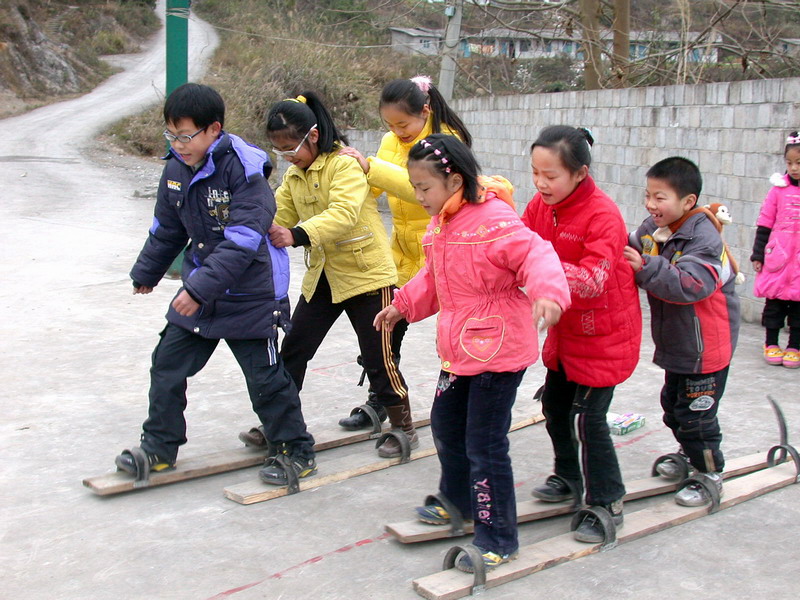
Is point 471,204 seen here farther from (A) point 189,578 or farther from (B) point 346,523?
(A) point 189,578

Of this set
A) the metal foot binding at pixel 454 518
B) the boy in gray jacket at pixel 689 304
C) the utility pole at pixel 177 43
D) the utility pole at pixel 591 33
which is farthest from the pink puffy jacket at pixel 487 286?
the utility pole at pixel 591 33

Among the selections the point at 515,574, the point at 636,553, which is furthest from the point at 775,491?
the point at 515,574

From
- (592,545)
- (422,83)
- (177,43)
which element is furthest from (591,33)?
(592,545)

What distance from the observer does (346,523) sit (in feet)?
11.6

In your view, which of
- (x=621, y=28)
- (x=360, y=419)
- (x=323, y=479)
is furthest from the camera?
(x=621, y=28)

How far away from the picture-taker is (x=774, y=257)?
6.19 metres

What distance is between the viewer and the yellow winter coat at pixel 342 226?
13.1 ft

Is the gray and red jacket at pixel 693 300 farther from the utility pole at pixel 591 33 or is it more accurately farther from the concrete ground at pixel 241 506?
the utility pole at pixel 591 33

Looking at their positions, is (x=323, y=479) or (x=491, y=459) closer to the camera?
(x=491, y=459)

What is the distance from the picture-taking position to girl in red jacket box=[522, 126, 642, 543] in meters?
3.09

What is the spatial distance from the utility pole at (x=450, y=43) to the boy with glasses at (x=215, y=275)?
9.44 meters

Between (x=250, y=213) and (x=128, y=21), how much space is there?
147 ft

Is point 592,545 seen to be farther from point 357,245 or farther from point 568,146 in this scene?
point 357,245

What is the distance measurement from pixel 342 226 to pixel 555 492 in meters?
1.49
